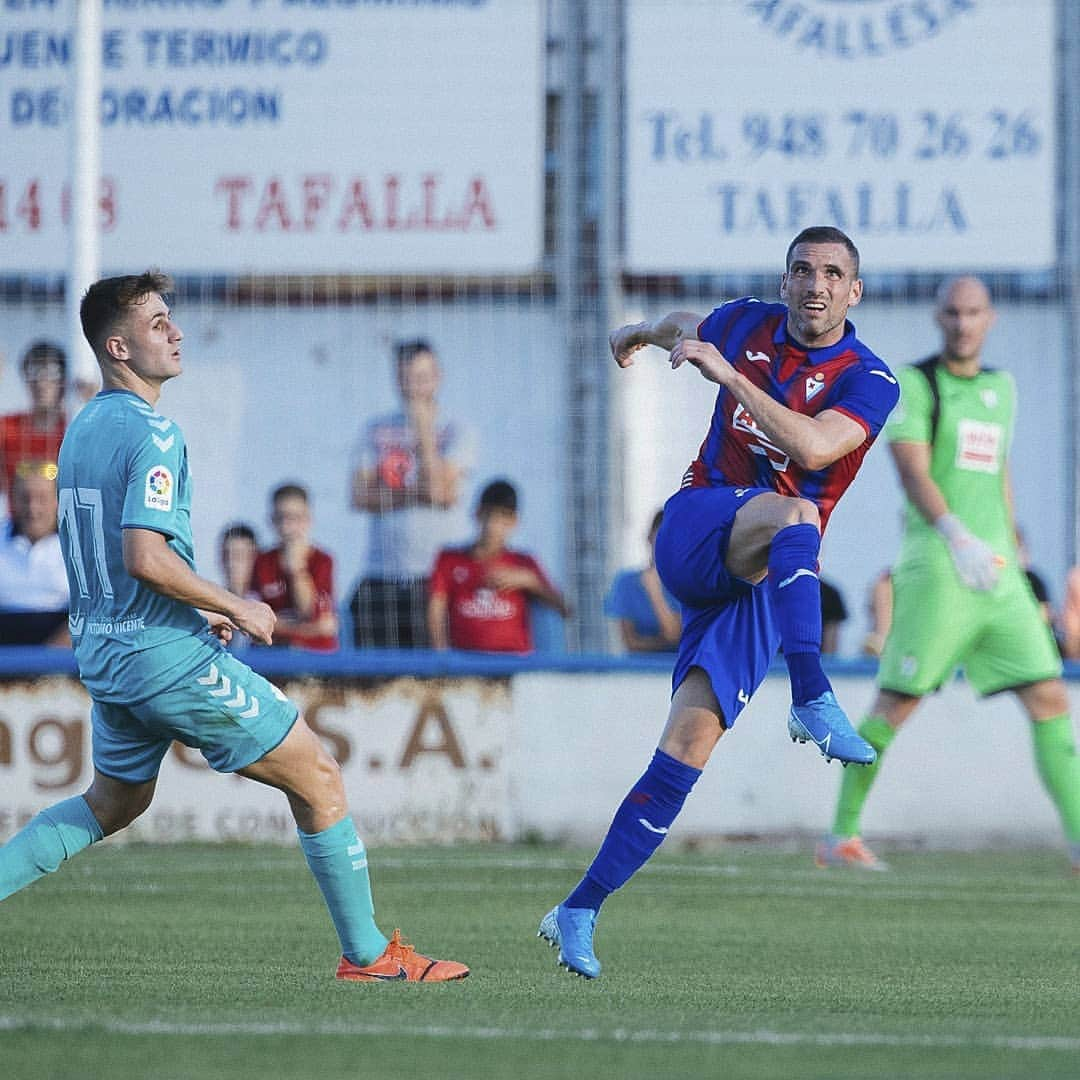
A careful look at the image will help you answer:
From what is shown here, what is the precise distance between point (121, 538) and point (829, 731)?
1.98 m

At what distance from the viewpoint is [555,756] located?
11.9 metres

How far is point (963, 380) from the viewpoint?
10234mm

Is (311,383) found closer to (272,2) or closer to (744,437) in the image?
(272,2)

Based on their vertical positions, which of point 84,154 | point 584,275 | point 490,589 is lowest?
point 490,589

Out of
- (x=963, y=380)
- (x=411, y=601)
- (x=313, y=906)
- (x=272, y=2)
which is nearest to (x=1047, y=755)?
(x=963, y=380)

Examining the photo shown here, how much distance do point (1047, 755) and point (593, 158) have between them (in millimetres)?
6339

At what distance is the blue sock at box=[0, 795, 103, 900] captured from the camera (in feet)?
20.5

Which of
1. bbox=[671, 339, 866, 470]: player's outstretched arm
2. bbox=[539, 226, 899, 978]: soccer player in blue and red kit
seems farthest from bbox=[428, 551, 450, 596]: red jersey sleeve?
bbox=[671, 339, 866, 470]: player's outstretched arm

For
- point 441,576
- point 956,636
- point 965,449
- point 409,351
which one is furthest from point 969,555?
point 409,351

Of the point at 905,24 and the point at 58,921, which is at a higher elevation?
the point at 905,24

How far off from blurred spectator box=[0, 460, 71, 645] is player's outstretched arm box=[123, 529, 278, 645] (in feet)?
Result: 20.8

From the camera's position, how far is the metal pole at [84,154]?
12.3m

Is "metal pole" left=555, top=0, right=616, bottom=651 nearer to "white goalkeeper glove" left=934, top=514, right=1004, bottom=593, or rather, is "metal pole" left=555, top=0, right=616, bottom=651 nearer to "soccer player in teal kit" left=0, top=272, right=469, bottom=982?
"white goalkeeper glove" left=934, top=514, right=1004, bottom=593

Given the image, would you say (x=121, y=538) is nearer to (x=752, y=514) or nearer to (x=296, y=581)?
(x=752, y=514)
